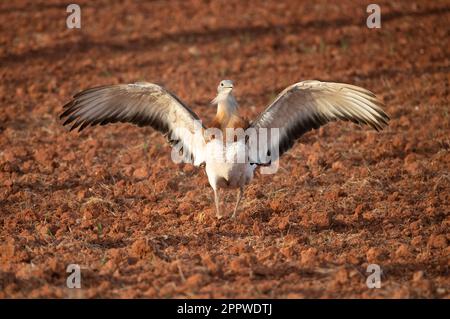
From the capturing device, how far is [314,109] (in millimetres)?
7473

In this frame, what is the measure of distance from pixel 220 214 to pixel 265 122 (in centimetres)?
115

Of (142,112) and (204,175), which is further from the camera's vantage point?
(204,175)

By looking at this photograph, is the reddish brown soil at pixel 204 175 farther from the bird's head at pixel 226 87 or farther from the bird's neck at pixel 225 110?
the bird's head at pixel 226 87

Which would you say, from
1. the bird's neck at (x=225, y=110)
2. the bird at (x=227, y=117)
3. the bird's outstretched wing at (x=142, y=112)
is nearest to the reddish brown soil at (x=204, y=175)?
the bird at (x=227, y=117)

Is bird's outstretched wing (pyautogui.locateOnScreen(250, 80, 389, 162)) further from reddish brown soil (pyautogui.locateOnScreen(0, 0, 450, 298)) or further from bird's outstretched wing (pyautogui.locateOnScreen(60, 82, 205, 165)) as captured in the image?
reddish brown soil (pyautogui.locateOnScreen(0, 0, 450, 298))

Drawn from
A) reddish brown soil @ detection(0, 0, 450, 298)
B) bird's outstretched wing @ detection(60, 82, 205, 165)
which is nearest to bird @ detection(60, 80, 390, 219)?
bird's outstretched wing @ detection(60, 82, 205, 165)

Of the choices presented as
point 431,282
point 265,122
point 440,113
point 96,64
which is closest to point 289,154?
point 265,122

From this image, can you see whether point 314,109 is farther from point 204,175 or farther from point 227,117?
point 204,175

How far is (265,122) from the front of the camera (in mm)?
7410

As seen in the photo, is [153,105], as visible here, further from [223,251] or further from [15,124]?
[15,124]

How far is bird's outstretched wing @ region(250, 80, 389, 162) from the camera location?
279 inches

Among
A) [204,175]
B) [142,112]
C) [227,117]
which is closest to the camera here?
[227,117]

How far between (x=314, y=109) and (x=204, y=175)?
6.52ft

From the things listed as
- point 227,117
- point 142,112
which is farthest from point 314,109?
point 142,112
